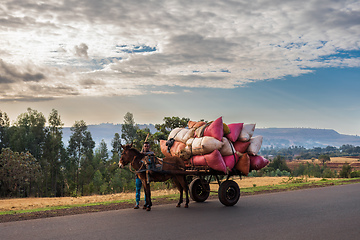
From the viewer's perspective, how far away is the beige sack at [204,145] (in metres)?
12.2

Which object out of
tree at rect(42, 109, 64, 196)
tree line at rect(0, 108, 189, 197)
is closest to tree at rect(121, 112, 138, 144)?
tree line at rect(0, 108, 189, 197)

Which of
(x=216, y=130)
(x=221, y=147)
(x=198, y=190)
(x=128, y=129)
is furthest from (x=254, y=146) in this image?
(x=128, y=129)

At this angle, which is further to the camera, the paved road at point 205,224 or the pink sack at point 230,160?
the pink sack at point 230,160

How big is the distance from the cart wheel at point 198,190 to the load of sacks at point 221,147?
1190 millimetres

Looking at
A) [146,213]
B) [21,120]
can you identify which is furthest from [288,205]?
[21,120]

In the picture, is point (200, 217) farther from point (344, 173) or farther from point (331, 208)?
point (344, 173)

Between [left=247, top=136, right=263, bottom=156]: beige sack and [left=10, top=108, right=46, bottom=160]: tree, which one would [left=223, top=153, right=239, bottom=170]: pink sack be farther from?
[left=10, top=108, right=46, bottom=160]: tree

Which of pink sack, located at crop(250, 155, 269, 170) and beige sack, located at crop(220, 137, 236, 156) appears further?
pink sack, located at crop(250, 155, 269, 170)

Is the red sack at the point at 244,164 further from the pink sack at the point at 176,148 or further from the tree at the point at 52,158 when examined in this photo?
the tree at the point at 52,158

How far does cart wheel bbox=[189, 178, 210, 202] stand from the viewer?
13.7 meters

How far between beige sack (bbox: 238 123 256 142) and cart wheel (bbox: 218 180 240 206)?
1.65 m

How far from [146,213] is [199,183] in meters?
3.42

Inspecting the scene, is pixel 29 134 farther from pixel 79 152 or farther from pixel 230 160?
pixel 230 160

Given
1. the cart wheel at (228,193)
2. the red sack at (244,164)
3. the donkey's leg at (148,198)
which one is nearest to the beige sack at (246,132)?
the red sack at (244,164)
